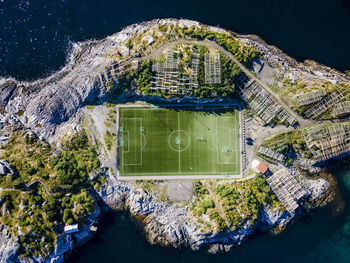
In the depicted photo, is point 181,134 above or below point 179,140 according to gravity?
above

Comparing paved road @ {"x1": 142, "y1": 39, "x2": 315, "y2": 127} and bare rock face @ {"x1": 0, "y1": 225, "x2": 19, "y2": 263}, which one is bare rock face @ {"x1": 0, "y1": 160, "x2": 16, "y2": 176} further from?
paved road @ {"x1": 142, "y1": 39, "x2": 315, "y2": 127}

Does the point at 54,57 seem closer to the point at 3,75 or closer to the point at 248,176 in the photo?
the point at 3,75

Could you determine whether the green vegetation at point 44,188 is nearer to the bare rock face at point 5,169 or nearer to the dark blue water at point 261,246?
the bare rock face at point 5,169

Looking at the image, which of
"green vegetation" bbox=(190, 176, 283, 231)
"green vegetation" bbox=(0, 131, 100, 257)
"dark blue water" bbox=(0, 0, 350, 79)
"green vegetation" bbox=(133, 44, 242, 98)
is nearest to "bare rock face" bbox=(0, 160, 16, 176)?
"green vegetation" bbox=(0, 131, 100, 257)

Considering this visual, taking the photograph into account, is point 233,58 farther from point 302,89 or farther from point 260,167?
point 260,167

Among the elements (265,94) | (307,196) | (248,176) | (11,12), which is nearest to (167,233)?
(248,176)

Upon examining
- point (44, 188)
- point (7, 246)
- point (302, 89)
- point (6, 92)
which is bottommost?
point (7, 246)

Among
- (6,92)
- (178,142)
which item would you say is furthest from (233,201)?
(6,92)
